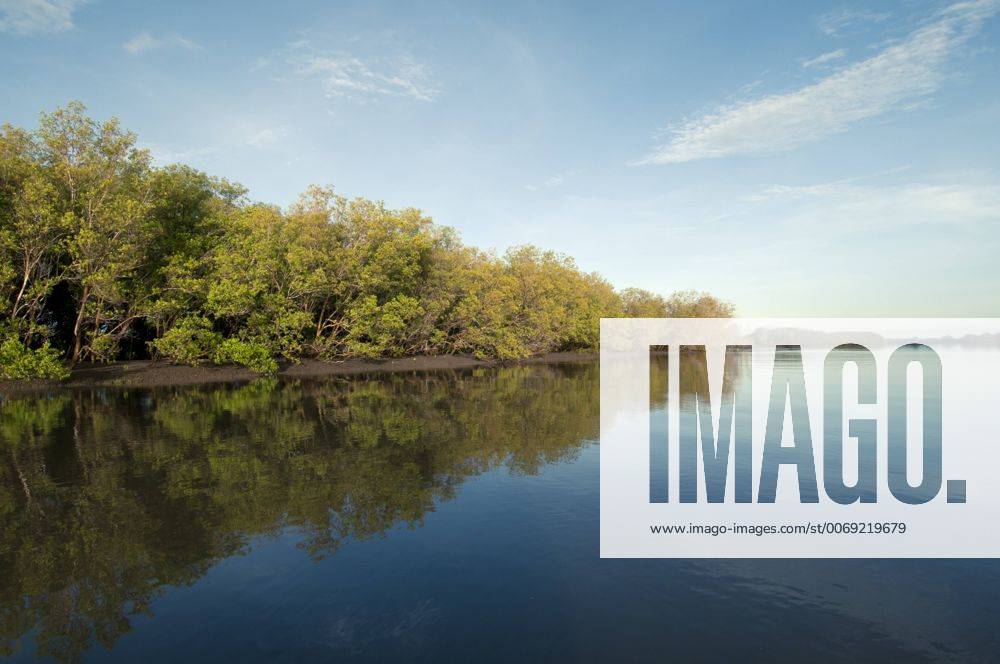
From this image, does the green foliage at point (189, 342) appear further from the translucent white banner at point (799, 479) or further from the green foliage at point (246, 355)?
the translucent white banner at point (799, 479)

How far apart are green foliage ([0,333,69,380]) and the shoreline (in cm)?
132

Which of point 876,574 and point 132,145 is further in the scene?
point 132,145

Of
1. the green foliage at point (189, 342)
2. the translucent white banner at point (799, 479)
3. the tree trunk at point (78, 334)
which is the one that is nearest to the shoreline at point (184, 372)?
the tree trunk at point (78, 334)

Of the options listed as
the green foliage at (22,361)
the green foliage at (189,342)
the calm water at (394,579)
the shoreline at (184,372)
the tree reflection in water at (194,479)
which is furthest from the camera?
the green foliage at (189,342)

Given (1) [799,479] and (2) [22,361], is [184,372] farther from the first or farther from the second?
(1) [799,479]

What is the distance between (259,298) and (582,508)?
3819 cm

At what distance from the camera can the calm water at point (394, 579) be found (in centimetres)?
637

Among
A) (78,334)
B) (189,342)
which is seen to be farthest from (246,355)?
(78,334)

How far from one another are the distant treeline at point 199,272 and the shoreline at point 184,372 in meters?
1.14

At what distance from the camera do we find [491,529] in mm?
10023

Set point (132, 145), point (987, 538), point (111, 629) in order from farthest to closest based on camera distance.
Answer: point (132, 145)
point (987, 538)
point (111, 629)

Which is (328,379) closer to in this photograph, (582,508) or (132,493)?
(132,493)

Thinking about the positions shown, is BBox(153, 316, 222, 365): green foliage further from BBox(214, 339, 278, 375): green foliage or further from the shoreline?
the shoreline

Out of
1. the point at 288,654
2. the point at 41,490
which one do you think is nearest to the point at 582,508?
the point at 288,654
